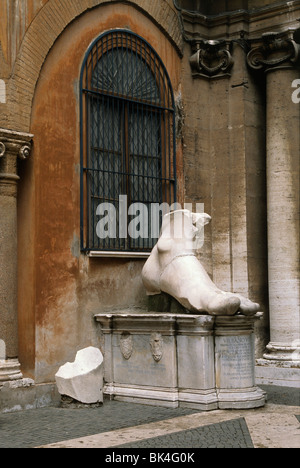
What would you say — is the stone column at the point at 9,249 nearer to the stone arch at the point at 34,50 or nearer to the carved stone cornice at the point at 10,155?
the carved stone cornice at the point at 10,155

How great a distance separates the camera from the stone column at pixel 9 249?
309 inches

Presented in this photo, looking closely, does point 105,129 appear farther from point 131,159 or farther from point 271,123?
point 271,123

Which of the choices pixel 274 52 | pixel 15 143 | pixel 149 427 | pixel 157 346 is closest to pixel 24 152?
pixel 15 143

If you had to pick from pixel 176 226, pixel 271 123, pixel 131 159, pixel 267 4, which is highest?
pixel 267 4

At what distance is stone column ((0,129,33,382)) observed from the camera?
7.84 meters

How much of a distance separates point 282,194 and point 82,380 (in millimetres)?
4231

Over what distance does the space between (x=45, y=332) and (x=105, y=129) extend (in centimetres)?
286

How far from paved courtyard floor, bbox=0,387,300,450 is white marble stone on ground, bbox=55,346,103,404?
153 millimetres

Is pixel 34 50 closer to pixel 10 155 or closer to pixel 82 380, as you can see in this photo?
pixel 10 155

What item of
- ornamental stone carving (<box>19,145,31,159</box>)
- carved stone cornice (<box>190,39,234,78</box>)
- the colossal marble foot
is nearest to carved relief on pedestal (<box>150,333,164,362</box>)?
the colossal marble foot

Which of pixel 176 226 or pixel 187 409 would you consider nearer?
pixel 187 409

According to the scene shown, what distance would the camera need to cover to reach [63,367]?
8039 mm

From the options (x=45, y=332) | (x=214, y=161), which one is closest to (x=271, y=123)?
(x=214, y=161)
